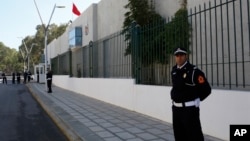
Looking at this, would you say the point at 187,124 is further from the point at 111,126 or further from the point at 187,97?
the point at 111,126

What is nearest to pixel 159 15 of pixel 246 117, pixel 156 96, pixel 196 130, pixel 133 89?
pixel 133 89

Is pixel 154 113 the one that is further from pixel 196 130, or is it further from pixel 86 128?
pixel 196 130

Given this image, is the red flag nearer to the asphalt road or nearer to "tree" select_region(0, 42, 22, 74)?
the asphalt road

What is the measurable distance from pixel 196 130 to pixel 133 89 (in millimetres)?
7015

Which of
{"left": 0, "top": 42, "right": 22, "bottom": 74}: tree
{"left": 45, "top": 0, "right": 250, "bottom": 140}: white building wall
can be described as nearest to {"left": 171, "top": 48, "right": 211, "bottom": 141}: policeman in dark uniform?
{"left": 45, "top": 0, "right": 250, "bottom": 140}: white building wall

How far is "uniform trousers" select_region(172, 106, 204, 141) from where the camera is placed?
4.55 meters

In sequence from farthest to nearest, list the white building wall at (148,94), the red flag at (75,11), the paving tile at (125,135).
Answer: the red flag at (75,11) < the paving tile at (125,135) < the white building wall at (148,94)

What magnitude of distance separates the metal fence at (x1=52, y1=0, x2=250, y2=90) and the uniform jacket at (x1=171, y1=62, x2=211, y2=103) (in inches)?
87.0

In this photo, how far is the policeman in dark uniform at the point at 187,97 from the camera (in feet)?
15.0

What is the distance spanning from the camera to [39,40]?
89.8 metres

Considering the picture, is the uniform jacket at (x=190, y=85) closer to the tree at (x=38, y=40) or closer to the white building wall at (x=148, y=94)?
the white building wall at (x=148, y=94)

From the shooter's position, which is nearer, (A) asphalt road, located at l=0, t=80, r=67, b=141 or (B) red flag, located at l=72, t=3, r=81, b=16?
(A) asphalt road, located at l=0, t=80, r=67, b=141

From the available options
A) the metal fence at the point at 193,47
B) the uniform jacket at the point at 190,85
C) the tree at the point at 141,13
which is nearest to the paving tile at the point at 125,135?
the metal fence at the point at 193,47

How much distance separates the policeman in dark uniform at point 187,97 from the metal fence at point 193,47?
223 centimetres
